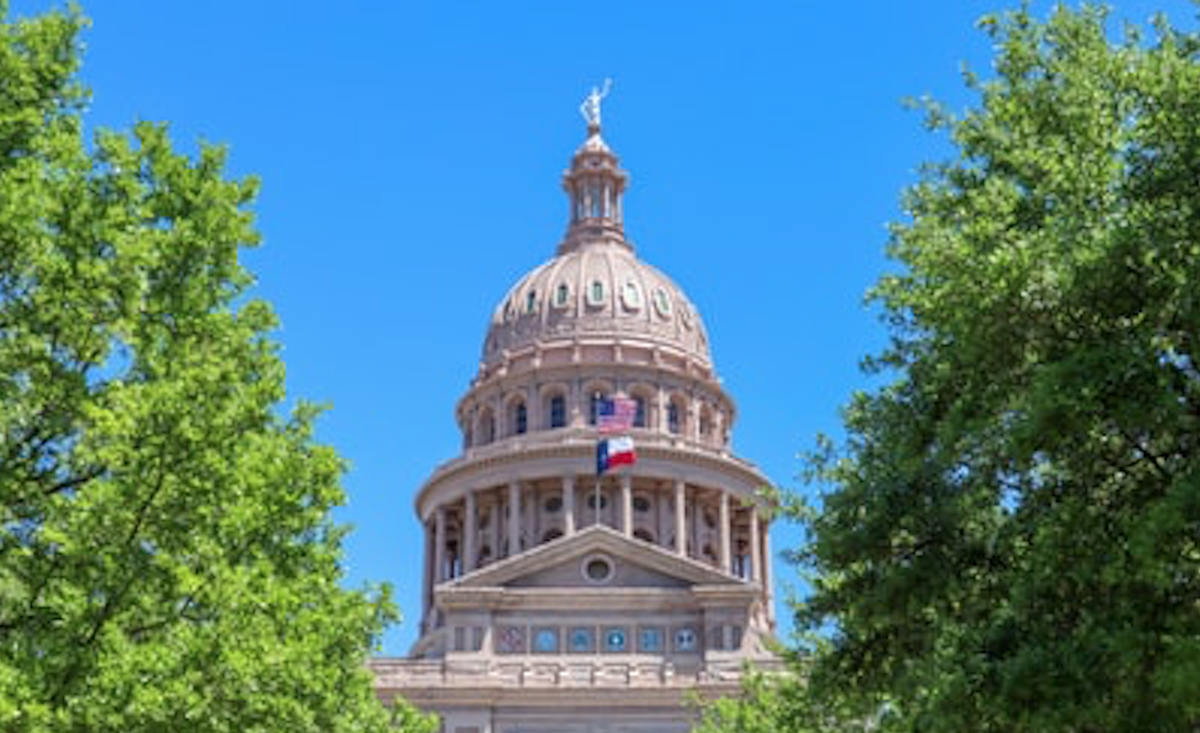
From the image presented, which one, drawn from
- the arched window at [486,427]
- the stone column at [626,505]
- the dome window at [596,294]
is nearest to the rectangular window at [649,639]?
the stone column at [626,505]

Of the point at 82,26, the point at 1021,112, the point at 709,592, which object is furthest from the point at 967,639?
the point at 709,592

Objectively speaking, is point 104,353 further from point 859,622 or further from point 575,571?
point 575,571

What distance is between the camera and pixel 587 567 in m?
75.7

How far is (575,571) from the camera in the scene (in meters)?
A: 75.4

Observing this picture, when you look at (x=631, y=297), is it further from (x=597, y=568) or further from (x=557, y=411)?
(x=597, y=568)

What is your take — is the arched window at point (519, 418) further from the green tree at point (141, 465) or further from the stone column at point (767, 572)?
the green tree at point (141, 465)

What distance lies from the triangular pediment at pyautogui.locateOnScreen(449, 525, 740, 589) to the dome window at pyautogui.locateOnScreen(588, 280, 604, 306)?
80.4 ft

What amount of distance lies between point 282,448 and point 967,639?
9050 millimetres

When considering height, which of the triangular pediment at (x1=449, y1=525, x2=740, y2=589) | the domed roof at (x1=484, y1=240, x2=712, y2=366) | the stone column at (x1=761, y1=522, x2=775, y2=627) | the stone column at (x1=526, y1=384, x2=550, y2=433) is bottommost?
the triangular pediment at (x1=449, y1=525, x2=740, y2=589)

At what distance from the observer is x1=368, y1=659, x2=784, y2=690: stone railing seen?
69438 millimetres

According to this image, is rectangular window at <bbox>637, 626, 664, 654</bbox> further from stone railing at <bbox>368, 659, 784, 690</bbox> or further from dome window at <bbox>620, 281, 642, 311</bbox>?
dome window at <bbox>620, 281, 642, 311</bbox>

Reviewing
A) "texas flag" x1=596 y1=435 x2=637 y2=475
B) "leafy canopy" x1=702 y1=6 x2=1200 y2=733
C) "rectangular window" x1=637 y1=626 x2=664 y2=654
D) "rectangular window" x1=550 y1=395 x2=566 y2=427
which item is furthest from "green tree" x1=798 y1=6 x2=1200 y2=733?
"rectangular window" x1=550 y1=395 x2=566 y2=427

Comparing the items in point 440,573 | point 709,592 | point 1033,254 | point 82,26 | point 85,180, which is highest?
point 440,573

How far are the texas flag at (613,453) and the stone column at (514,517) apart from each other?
6646 millimetres
